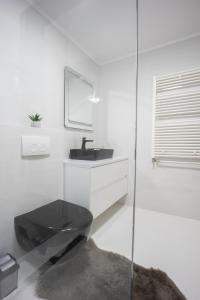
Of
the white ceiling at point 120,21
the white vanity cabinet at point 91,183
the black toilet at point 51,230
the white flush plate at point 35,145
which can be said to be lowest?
the black toilet at point 51,230

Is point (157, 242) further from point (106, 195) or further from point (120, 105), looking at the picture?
point (120, 105)

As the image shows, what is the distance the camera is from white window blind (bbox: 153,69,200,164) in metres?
1.77

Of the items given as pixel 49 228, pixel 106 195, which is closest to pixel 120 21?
pixel 106 195

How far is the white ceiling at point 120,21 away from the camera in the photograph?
1.40 meters

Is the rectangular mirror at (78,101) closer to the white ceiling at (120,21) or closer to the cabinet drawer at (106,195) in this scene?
the white ceiling at (120,21)

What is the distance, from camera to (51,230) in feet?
3.51

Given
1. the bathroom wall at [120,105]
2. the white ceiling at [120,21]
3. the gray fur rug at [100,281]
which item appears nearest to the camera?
the gray fur rug at [100,281]

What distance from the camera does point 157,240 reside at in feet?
4.99

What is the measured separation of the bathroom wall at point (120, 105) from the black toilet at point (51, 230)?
1078 millimetres

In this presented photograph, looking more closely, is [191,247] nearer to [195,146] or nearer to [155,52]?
[195,146]

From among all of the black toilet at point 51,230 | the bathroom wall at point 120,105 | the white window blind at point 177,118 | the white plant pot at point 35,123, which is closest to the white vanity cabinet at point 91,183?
the black toilet at point 51,230

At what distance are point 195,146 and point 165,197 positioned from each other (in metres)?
0.70

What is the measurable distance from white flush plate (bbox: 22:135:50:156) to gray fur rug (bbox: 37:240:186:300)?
832 mm

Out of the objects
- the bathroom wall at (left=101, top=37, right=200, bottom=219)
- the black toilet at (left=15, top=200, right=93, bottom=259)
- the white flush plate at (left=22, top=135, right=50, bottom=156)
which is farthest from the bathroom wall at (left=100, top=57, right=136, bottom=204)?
the black toilet at (left=15, top=200, right=93, bottom=259)
